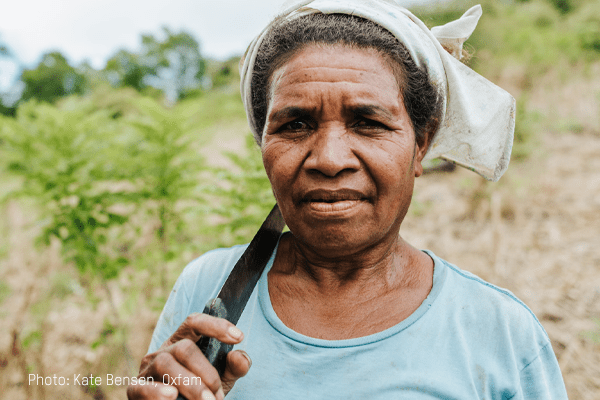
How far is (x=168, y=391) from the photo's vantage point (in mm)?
957

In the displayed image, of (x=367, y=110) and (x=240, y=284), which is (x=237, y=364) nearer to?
(x=240, y=284)

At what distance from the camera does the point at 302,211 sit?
128 cm

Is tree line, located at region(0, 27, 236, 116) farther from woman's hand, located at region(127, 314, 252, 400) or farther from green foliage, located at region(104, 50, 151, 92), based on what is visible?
woman's hand, located at region(127, 314, 252, 400)

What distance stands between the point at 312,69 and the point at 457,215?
5.36 meters

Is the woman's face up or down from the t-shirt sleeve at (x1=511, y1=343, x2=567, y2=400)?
up

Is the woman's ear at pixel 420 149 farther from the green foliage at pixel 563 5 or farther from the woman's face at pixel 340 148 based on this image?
the green foliage at pixel 563 5

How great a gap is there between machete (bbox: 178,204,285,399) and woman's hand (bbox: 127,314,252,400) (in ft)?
0.13

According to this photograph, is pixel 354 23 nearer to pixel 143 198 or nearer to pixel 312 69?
pixel 312 69

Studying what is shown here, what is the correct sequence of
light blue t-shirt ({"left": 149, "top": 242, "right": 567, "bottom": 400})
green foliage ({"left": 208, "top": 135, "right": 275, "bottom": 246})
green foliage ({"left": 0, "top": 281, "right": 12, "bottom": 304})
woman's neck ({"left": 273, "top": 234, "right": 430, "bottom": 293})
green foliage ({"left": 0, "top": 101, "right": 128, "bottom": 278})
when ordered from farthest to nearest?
1. green foliage ({"left": 0, "top": 281, "right": 12, "bottom": 304})
2. green foliage ({"left": 0, "top": 101, "right": 128, "bottom": 278})
3. green foliage ({"left": 208, "top": 135, "right": 275, "bottom": 246})
4. woman's neck ({"left": 273, "top": 234, "right": 430, "bottom": 293})
5. light blue t-shirt ({"left": 149, "top": 242, "right": 567, "bottom": 400})

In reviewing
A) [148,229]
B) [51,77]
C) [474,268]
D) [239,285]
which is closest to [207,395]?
[239,285]

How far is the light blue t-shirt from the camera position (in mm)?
1174

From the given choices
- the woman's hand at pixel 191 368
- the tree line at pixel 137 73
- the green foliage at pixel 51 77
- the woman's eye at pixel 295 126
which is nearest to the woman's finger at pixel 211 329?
the woman's hand at pixel 191 368

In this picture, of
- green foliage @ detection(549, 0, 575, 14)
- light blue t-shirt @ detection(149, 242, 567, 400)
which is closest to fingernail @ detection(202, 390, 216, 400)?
light blue t-shirt @ detection(149, 242, 567, 400)

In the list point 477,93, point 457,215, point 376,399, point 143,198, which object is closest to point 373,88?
point 477,93
